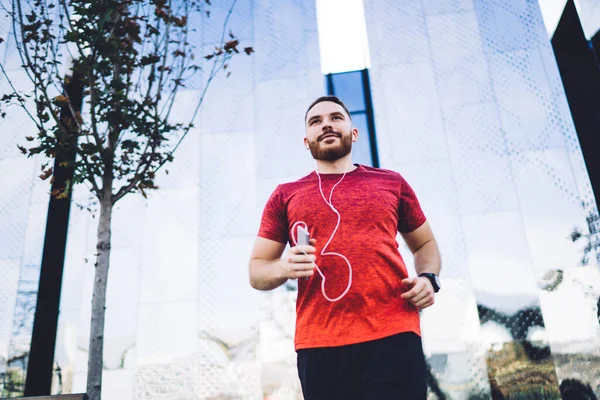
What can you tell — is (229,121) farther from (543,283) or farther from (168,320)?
(543,283)

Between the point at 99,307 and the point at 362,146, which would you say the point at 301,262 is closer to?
the point at 99,307

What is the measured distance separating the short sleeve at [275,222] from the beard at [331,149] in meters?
0.24

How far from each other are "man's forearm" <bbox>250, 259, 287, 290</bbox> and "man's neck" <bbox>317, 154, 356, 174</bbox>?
18.2 inches

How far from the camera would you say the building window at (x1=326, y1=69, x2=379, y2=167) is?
527 centimetres

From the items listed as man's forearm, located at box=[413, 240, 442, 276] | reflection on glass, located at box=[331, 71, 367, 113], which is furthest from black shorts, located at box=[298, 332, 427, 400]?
reflection on glass, located at box=[331, 71, 367, 113]

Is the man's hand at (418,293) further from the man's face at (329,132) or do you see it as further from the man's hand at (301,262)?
the man's face at (329,132)

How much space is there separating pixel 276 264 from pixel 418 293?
0.51 meters

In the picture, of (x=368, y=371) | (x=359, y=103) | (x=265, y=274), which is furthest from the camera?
(x=359, y=103)

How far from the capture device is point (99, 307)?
128 inches

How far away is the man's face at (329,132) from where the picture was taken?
6.06 feet

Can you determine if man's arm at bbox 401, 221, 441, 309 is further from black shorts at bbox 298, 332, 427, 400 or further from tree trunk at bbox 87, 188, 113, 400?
tree trunk at bbox 87, 188, 113, 400

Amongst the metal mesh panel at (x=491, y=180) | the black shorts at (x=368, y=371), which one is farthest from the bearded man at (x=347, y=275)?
the metal mesh panel at (x=491, y=180)

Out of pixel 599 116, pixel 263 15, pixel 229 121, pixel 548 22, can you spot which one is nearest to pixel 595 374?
pixel 599 116

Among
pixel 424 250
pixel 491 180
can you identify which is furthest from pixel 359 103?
pixel 424 250
